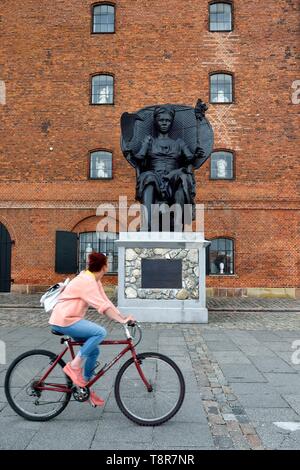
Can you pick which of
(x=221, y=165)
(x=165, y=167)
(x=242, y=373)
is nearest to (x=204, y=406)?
(x=242, y=373)

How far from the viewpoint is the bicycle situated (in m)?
3.77

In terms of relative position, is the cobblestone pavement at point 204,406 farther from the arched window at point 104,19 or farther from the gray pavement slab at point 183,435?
the arched window at point 104,19

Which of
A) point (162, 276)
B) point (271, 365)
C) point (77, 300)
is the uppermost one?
point (77, 300)

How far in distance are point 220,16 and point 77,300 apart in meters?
17.4

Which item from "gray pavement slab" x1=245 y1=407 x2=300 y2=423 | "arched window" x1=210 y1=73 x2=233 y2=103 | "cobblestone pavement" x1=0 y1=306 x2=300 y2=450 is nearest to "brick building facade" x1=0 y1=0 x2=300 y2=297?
"arched window" x1=210 y1=73 x2=233 y2=103

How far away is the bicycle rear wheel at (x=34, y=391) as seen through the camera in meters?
3.86

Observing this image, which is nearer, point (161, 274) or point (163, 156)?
point (161, 274)

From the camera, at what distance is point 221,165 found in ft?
57.9

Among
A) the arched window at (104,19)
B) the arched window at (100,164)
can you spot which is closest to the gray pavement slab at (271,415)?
the arched window at (100,164)

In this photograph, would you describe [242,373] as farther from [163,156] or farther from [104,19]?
[104,19]

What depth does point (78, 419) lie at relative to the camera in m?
3.90

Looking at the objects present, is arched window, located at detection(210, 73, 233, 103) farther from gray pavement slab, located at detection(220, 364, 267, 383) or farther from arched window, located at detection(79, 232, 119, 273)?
gray pavement slab, located at detection(220, 364, 267, 383)

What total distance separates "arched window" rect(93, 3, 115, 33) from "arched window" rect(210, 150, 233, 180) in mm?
6751

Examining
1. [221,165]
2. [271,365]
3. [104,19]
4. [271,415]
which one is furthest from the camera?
[104,19]
